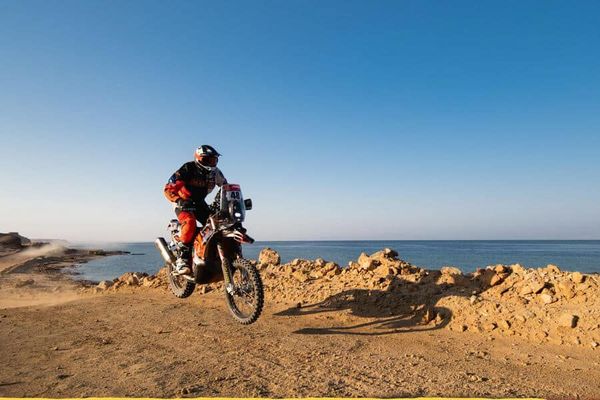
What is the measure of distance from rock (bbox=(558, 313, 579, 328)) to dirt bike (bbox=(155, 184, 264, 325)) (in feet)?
17.7

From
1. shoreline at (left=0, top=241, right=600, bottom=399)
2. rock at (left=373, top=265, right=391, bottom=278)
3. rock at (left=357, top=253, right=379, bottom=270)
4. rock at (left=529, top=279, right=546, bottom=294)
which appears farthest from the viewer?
rock at (left=357, top=253, right=379, bottom=270)

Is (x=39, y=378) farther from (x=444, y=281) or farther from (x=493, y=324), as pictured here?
(x=444, y=281)

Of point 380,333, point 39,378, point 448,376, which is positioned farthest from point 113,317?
point 448,376

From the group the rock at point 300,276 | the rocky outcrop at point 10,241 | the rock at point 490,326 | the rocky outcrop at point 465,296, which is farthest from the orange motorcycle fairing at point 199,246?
the rocky outcrop at point 10,241

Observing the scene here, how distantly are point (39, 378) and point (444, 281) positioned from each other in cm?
818

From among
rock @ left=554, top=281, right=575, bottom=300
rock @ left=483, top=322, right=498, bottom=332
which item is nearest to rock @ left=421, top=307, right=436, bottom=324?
rock @ left=483, top=322, right=498, bottom=332

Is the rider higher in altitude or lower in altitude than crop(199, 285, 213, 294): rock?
higher

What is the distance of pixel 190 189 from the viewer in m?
8.19

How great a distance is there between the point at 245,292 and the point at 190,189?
2543 mm

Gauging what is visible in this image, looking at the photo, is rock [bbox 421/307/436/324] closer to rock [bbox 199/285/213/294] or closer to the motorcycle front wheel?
the motorcycle front wheel

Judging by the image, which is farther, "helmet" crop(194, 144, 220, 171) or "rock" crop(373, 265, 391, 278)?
"rock" crop(373, 265, 391, 278)

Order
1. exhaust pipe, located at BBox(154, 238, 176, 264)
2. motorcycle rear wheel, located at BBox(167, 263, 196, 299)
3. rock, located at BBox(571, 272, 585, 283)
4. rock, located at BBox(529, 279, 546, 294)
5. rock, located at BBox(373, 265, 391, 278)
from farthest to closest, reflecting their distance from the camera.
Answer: rock, located at BBox(373, 265, 391, 278) → exhaust pipe, located at BBox(154, 238, 176, 264) → motorcycle rear wheel, located at BBox(167, 263, 196, 299) → rock, located at BBox(529, 279, 546, 294) → rock, located at BBox(571, 272, 585, 283)

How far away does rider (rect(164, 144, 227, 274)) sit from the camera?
26.0ft

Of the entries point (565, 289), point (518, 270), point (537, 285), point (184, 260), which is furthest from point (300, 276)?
point (565, 289)
